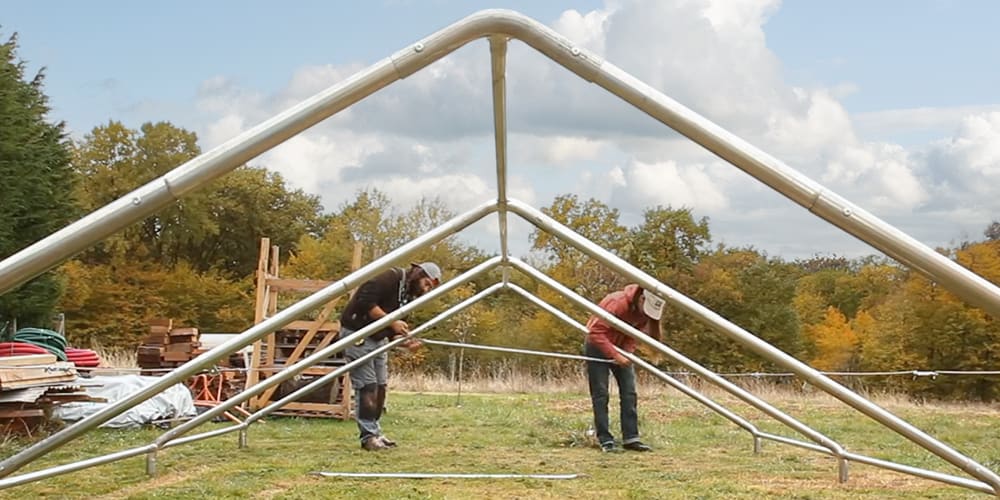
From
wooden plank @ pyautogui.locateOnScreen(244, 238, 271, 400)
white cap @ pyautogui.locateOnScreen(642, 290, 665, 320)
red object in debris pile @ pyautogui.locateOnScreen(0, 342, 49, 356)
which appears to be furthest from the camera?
wooden plank @ pyautogui.locateOnScreen(244, 238, 271, 400)

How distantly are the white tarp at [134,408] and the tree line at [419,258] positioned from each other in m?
3.62

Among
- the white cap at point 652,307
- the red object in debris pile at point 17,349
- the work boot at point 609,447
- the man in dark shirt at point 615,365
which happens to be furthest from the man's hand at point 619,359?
the red object in debris pile at point 17,349

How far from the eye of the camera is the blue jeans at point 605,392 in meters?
8.50

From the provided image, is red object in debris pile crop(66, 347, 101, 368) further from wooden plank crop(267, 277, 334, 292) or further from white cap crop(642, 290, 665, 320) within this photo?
white cap crop(642, 290, 665, 320)

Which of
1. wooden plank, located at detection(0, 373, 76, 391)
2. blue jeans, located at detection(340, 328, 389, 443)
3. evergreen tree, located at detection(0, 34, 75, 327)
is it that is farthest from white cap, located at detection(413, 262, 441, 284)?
evergreen tree, located at detection(0, 34, 75, 327)

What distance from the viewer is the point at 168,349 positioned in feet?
42.7

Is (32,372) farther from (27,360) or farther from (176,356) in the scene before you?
(176,356)

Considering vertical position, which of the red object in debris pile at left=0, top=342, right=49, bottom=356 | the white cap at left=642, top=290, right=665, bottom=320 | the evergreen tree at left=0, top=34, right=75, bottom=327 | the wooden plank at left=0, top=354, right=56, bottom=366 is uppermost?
the evergreen tree at left=0, top=34, right=75, bottom=327

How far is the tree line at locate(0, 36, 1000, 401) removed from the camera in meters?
16.2

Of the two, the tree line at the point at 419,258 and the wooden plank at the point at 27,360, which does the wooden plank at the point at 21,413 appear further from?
the tree line at the point at 419,258

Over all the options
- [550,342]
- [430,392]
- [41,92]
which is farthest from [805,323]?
[41,92]

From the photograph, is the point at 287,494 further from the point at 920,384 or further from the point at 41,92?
the point at 920,384

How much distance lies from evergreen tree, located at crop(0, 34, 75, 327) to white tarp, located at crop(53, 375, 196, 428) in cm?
324

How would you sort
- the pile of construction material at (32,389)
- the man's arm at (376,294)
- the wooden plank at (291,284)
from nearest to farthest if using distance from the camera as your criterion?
the man's arm at (376,294)
the pile of construction material at (32,389)
the wooden plank at (291,284)
